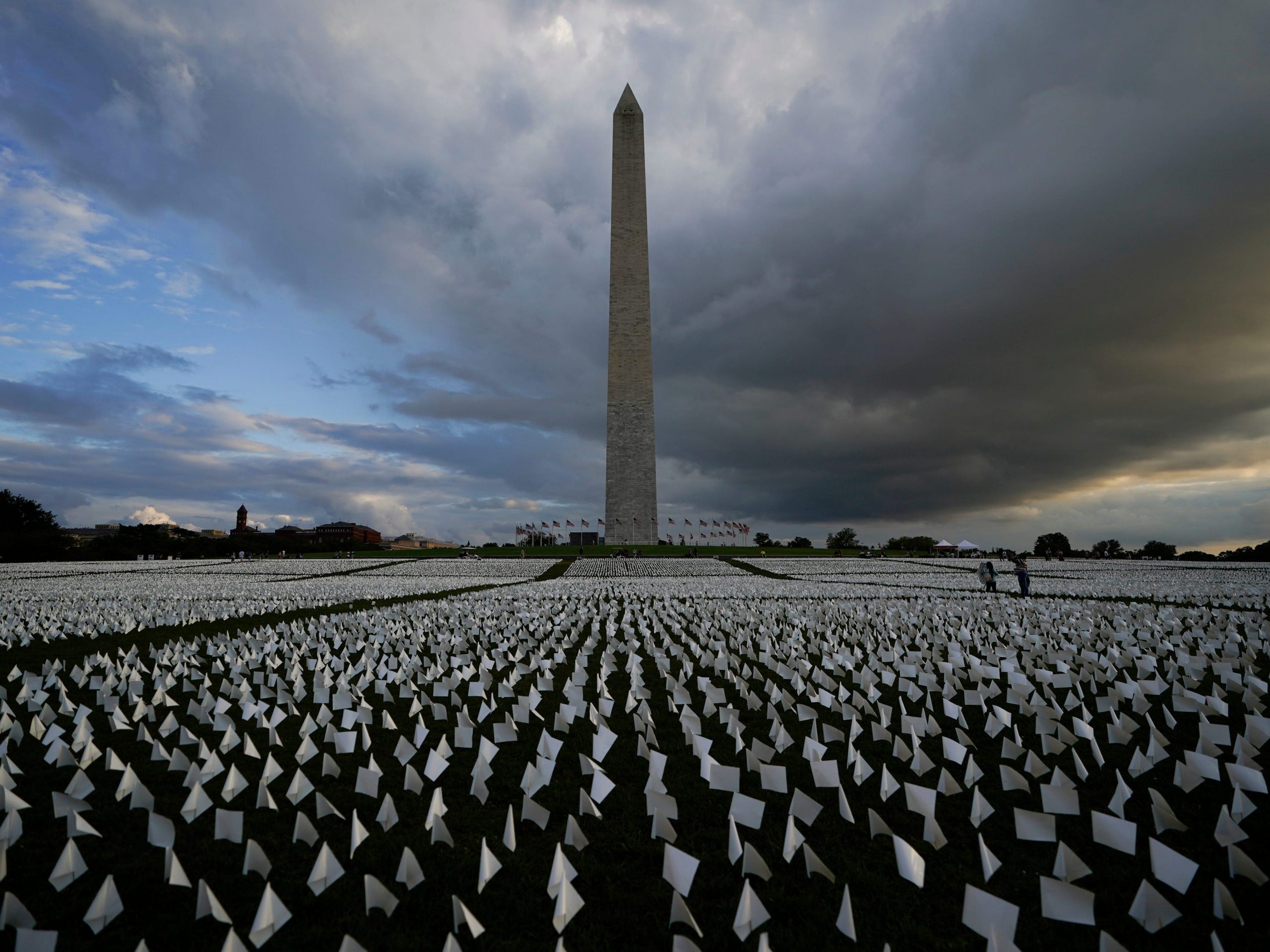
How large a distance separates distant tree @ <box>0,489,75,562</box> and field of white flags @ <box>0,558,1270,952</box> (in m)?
51.2

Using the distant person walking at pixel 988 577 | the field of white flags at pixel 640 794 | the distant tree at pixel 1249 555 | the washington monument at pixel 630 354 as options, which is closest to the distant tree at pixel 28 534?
the washington monument at pixel 630 354

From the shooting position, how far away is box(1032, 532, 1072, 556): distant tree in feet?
209

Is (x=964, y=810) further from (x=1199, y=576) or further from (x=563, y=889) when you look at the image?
(x=1199, y=576)

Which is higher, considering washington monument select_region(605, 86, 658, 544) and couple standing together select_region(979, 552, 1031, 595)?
washington monument select_region(605, 86, 658, 544)

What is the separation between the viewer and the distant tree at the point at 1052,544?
209 feet

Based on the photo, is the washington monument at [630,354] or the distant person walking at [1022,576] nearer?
the distant person walking at [1022,576]

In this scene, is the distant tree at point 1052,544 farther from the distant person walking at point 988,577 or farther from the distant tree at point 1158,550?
the distant person walking at point 988,577

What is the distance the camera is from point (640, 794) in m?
4.45

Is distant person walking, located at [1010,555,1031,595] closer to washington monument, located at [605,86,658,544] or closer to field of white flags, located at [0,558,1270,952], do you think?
field of white flags, located at [0,558,1270,952]

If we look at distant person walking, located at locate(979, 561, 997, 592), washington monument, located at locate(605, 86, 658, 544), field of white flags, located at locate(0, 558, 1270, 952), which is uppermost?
washington monument, located at locate(605, 86, 658, 544)

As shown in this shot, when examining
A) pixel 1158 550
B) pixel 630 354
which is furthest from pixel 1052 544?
pixel 630 354

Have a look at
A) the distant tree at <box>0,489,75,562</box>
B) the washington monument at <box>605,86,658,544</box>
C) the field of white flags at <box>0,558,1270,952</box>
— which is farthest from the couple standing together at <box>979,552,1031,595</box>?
the distant tree at <box>0,489,75,562</box>

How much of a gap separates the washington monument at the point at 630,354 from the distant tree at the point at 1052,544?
42.3 meters

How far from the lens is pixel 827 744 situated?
541 cm
